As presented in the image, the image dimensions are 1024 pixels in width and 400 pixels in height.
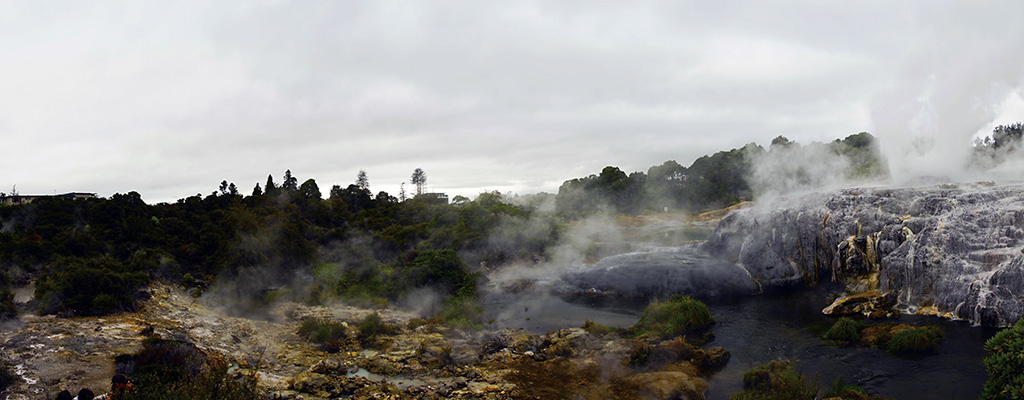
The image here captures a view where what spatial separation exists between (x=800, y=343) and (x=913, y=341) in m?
2.95

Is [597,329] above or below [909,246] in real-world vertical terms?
below

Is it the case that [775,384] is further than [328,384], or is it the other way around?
[328,384]

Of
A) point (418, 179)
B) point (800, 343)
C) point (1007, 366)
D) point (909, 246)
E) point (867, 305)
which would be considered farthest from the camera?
point (418, 179)

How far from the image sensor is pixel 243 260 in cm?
2686

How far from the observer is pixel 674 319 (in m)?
18.3

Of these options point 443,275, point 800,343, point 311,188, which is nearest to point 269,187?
point 311,188

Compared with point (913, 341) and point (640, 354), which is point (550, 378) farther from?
point (913, 341)

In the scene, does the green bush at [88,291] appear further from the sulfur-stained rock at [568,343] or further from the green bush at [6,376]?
the sulfur-stained rock at [568,343]

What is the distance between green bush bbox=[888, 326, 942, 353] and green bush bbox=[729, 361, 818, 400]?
3324 mm

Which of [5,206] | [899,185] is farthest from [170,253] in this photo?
[899,185]

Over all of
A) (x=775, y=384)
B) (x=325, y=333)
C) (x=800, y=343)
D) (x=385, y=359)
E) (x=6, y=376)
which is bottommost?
(x=800, y=343)

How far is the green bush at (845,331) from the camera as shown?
53.1 feet

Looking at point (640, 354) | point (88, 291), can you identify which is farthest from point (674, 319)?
point (88, 291)

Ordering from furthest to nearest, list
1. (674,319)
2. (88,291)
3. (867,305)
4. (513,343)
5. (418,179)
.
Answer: (418,179) → (867,305) → (674,319) → (88,291) → (513,343)
